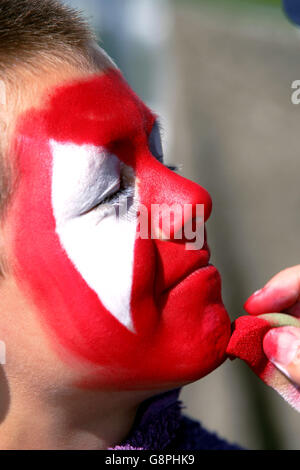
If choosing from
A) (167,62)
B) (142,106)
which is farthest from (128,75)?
(142,106)

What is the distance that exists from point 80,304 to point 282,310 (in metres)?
0.35

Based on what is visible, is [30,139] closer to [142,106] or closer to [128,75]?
[142,106]

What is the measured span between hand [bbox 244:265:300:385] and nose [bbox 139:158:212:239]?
0.65 ft

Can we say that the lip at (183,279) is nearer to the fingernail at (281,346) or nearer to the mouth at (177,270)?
the mouth at (177,270)

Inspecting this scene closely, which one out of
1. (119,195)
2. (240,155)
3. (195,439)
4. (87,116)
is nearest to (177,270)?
(119,195)

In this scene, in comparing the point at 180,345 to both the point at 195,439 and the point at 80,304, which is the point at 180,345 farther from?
the point at 195,439

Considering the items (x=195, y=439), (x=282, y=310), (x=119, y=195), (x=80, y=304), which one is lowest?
(x=195, y=439)

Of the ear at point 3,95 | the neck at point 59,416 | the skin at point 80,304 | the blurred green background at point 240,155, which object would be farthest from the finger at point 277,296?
the blurred green background at point 240,155

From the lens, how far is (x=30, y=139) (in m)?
0.71

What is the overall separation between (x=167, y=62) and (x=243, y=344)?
253 cm

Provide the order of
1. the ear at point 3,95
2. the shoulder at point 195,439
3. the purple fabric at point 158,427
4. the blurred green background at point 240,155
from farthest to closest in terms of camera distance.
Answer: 1. the blurred green background at point 240,155
2. the shoulder at point 195,439
3. the purple fabric at point 158,427
4. the ear at point 3,95

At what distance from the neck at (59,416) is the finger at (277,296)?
0.22 m

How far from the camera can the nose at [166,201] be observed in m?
0.77

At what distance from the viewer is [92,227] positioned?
28.6 inches
